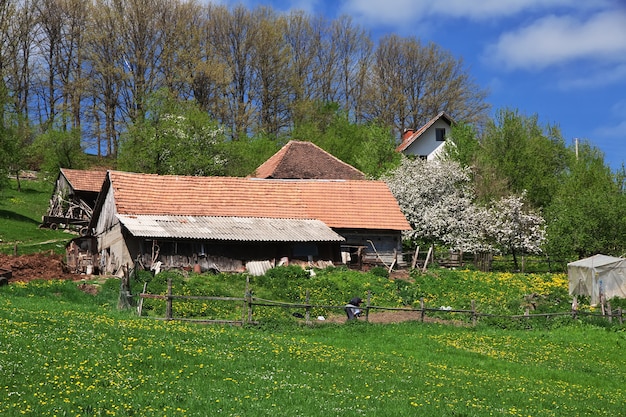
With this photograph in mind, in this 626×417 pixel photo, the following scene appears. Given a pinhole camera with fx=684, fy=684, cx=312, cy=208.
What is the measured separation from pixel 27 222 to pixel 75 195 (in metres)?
6.12

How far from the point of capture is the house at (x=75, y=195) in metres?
56.3

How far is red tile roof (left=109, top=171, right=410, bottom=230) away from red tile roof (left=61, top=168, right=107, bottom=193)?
1702 centimetres

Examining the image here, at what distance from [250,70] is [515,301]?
53038 millimetres

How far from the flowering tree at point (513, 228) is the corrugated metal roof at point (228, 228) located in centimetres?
1429

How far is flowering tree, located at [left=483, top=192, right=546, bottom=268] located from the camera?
49094 mm

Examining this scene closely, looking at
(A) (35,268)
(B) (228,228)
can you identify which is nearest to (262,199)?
(B) (228,228)

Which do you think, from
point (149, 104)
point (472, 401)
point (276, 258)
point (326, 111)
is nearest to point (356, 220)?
point (276, 258)

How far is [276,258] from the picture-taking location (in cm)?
3872

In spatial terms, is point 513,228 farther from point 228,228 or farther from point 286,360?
Answer: point 286,360

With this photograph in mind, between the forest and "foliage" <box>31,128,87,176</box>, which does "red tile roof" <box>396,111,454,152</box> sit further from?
"foliage" <box>31,128,87,176</box>

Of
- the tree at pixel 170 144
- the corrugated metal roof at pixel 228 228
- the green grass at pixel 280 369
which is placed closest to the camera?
the green grass at pixel 280 369

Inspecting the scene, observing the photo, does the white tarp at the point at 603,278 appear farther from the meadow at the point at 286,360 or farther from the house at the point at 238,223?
the house at the point at 238,223

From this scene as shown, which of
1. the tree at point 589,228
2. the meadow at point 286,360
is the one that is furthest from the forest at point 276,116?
the meadow at point 286,360

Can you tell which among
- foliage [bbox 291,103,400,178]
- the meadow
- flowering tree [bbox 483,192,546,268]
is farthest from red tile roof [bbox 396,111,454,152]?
the meadow
